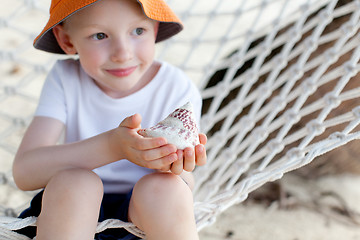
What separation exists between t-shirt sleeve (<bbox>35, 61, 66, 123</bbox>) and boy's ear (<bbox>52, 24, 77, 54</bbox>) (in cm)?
8

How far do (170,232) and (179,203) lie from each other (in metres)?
0.05

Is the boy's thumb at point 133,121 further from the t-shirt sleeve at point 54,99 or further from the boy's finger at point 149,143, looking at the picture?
the t-shirt sleeve at point 54,99

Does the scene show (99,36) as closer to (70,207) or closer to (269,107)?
(70,207)

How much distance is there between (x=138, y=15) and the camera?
875mm

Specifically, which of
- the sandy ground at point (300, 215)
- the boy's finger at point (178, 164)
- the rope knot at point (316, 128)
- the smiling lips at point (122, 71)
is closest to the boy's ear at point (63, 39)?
the smiling lips at point (122, 71)

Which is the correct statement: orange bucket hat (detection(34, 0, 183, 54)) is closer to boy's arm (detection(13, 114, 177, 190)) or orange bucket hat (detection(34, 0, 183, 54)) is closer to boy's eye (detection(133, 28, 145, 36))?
boy's eye (detection(133, 28, 145, 36))

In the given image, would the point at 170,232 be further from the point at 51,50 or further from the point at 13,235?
the point at 51,50

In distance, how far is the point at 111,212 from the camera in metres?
0.96

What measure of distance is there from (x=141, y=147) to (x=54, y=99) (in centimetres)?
34

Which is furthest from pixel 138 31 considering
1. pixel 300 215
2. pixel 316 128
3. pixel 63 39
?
pixel 300 215

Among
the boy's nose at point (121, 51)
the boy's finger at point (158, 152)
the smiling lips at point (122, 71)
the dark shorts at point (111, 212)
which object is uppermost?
the boy's nose at point (121, 51)

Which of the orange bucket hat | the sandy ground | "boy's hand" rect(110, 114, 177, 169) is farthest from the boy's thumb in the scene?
the sandy ground

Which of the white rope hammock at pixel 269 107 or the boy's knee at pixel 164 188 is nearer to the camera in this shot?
the boy's knee at pixel 164 188

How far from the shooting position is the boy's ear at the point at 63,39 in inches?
37.6
